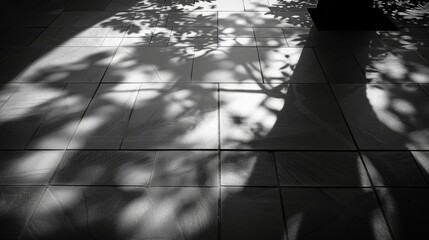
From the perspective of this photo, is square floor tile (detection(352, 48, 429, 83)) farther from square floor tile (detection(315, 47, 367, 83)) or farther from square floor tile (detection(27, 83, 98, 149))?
square floor tile (detection(27, 83, 98, 149))

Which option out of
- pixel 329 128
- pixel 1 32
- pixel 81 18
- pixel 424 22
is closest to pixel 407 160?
pixel 329 128

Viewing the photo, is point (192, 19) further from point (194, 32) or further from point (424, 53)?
point (424, 53)

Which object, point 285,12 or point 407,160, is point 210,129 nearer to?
point 407,160

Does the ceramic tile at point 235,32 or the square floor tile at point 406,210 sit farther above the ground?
the ceramic tile at point 235,32

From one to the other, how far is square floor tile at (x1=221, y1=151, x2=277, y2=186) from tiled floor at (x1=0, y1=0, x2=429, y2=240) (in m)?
0.02

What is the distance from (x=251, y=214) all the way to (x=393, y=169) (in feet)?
4.80

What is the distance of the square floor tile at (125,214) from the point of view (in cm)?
251

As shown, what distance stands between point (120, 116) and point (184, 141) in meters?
0.87

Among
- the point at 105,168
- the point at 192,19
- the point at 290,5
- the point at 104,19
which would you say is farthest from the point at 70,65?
the point at 290,5

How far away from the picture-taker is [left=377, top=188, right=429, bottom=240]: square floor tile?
2.51 metres

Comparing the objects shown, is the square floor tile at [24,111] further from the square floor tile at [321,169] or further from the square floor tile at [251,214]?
the square floor tile at [321,169]

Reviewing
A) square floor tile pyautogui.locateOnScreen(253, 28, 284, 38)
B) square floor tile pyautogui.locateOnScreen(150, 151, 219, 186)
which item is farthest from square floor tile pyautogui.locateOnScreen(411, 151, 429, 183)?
square floor tile pyautogui.locateOnScreen(253, 28, 284, 38)

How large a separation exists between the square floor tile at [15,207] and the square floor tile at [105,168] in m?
0.22

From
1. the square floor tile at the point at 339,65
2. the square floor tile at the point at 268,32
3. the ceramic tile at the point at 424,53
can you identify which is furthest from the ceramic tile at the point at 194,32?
the ceramic tile at the point at 424,53
